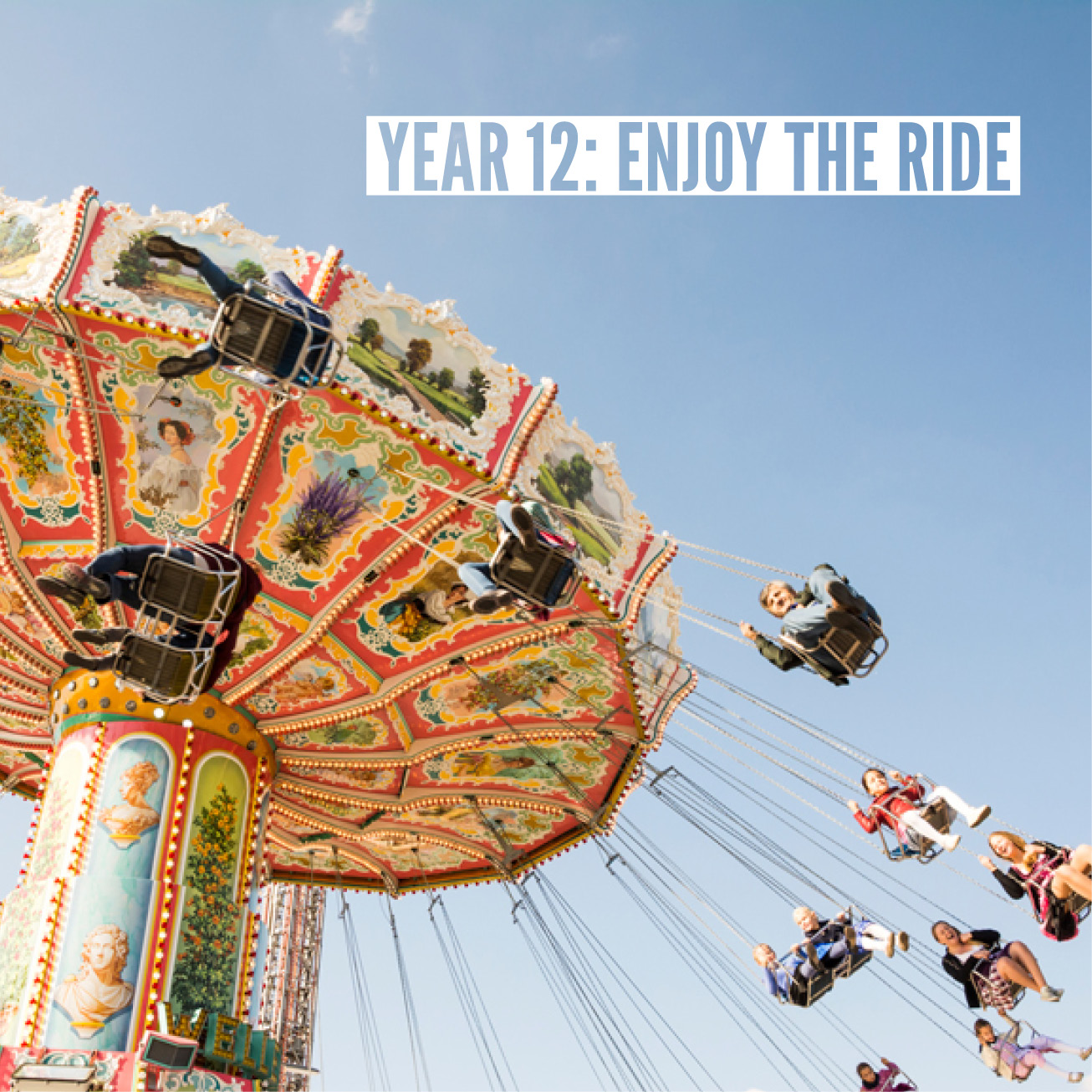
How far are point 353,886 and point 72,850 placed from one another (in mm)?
6938

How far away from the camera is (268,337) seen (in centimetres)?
877

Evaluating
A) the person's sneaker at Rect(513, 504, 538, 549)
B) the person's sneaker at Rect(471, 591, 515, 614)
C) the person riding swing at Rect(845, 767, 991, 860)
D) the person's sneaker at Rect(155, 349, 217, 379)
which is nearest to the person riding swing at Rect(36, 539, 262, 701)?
the person's sneaker at Rect(155, 349, 217, 379)

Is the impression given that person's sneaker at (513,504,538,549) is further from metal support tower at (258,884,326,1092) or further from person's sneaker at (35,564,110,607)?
metal support tower at (258,884,326,1092)

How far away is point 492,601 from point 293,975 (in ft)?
54.6

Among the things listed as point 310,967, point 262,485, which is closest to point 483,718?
point 262,485

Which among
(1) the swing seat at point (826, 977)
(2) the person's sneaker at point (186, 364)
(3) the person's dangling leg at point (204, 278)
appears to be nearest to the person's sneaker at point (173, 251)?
(3) the person's dangling leg at point (204, 278)

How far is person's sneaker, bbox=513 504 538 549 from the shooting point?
9031 millimetres

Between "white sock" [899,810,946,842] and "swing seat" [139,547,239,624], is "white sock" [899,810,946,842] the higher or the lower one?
the lower one

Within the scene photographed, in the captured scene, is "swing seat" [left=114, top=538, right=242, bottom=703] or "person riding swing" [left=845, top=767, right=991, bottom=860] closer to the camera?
"swing seat" [left=114, top=538, right=242, bottom=703]

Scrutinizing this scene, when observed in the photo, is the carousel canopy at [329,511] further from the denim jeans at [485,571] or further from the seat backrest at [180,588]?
the seat backrest at [180,588]

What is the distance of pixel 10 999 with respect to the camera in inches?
421

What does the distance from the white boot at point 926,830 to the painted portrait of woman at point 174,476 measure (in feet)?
24.0

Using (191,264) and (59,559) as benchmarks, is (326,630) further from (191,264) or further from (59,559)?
(191,264)

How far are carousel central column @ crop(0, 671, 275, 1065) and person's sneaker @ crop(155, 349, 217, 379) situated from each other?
5.00 m
